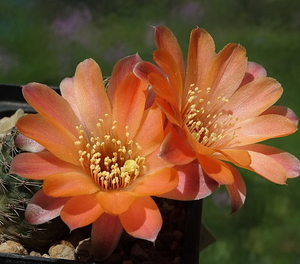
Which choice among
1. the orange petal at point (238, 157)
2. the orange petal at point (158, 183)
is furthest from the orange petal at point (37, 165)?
the orange petal at point (238, 157)

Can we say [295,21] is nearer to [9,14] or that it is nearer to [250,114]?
[9,14]

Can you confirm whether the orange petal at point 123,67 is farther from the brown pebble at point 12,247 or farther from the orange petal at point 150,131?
the brown pebble at point 12,247

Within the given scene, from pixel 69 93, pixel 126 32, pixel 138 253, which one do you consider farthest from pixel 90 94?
pixel 126 32

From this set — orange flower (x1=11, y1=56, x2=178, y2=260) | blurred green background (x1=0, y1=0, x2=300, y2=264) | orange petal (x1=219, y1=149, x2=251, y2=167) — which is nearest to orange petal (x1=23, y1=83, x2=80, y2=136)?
orange flower (x1=11, y1=56, x2=178, y2=260)

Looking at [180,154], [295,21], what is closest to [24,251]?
[180,154]

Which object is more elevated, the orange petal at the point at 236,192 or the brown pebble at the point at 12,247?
the orange petal at the point at 236,192

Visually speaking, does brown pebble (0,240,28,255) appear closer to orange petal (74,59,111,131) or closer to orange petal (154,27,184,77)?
orange petal (74,59,111,131)
